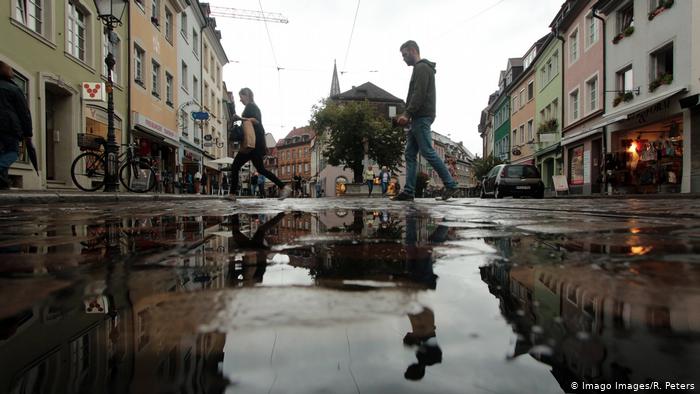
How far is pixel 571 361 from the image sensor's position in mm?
473

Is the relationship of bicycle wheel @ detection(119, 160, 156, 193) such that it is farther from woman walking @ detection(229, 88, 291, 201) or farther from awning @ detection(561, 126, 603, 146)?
awning @ detection(561, 126, 603, 146)

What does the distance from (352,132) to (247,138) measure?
3168 cm

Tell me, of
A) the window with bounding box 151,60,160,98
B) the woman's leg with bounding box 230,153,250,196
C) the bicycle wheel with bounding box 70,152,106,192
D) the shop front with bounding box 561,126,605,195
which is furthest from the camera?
the shop front with bounding box 561,126,605,195

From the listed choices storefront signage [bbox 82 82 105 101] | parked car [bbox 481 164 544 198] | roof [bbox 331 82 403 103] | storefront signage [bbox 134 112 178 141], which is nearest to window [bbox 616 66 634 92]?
parked car [bbox 481 164 544 198]

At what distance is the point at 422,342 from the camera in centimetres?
54

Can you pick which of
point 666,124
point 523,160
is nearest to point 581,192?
point 666,124

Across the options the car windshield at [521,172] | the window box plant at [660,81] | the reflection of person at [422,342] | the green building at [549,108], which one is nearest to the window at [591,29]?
the green building at [549,108]

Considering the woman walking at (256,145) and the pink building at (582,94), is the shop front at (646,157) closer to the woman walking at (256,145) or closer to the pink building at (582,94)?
the pink building at (582,94)

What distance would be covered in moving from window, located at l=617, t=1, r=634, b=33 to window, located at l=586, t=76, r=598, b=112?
98.7 inches

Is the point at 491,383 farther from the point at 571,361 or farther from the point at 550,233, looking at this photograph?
the point at 550,233

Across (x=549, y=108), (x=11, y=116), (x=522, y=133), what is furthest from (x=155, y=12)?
(x=522, y=133)

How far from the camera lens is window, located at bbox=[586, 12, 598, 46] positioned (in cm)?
2044

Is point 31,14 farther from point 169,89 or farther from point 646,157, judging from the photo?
point 646,157

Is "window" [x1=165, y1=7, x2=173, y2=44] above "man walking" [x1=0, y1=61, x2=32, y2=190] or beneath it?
above
